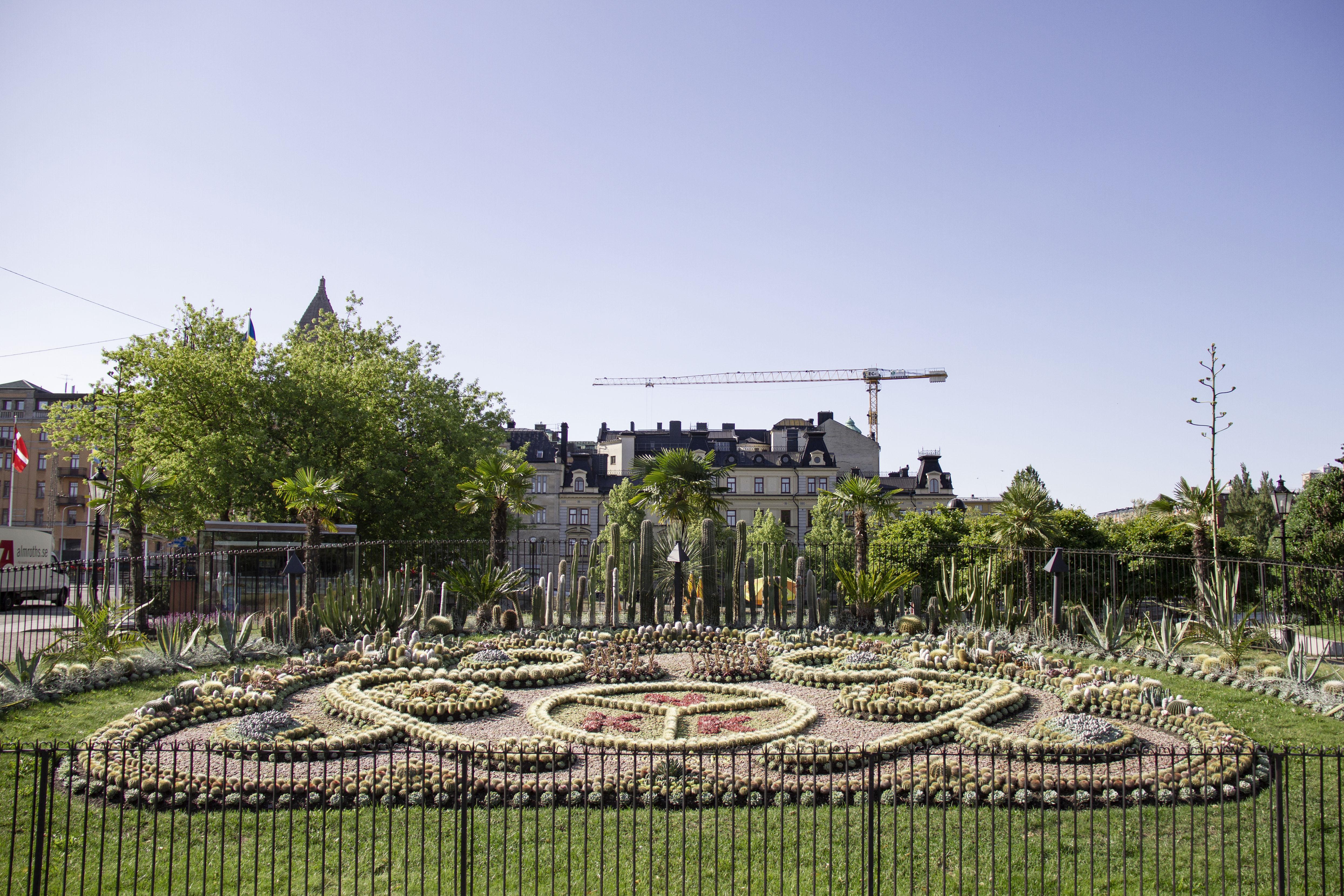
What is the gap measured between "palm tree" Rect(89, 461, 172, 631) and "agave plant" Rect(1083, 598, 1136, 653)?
800 inches

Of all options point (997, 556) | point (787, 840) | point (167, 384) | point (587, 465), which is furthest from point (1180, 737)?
point (587, 465)

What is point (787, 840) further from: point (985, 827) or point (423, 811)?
point (423, 811)

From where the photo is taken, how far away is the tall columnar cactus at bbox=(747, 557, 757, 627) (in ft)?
70.4

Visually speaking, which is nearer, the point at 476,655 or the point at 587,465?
the point at 476,655

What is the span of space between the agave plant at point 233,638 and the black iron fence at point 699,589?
25.5 inches

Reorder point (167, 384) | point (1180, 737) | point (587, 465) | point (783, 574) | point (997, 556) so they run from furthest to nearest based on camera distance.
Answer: point (587, 465) → point (167, 384) → point (997, 556) → point (783, 574) → point (1180, 737)

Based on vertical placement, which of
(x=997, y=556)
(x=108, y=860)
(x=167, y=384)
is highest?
(x=167, y=384)

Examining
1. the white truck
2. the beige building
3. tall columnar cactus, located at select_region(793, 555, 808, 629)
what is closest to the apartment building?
the beige building

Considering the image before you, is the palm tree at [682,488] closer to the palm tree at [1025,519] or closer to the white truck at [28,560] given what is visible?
the palm tree at [1025,519]

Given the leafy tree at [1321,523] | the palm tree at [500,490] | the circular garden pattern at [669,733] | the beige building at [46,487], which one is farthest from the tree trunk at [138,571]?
the beige building at [46,487]

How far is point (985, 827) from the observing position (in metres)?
7.78

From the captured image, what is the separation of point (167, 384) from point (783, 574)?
20856mm

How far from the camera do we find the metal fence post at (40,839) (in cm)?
601

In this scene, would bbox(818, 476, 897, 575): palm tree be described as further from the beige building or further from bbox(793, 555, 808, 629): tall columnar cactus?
the beige building
